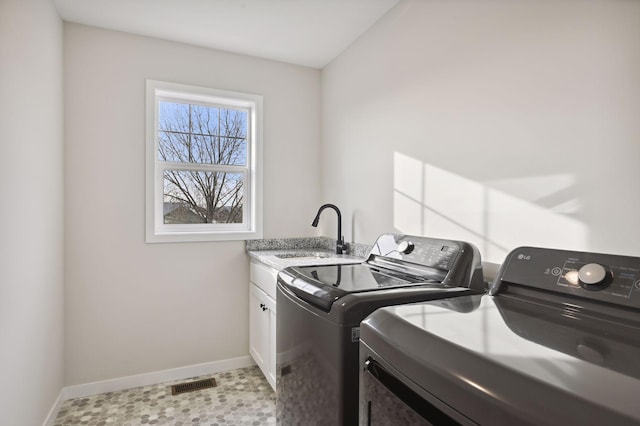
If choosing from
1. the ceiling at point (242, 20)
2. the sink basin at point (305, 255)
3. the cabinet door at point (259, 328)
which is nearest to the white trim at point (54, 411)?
the cabinet door at point (259, 328)

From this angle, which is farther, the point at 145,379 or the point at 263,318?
the point at 145,379

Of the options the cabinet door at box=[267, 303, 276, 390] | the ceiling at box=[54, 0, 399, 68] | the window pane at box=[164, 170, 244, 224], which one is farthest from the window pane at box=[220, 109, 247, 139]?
the cabinet door at box=[267, 303, 276, 390]

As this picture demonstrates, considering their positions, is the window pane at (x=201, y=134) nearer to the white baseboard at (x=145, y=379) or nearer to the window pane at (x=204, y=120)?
the window pane at (x=204, y=120)

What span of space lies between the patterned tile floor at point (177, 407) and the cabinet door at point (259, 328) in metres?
0.20

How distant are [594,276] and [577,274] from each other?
5cm

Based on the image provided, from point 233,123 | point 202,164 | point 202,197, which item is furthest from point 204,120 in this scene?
point 202,197

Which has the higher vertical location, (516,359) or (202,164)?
(202,164)

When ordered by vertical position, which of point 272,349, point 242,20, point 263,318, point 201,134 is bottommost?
Result: point 272,349

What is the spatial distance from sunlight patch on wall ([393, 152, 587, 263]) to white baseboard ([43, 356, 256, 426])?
1.73m

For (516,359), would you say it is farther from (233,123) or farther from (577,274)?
(233,123)

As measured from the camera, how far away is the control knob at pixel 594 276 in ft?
2.98

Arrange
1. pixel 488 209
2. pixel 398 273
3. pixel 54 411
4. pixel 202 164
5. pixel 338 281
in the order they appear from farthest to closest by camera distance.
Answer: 1. pixel 202 164
2. pixel 54 411
3. pixel 398 273
4. pixel 488 209
5. pixel 338 281

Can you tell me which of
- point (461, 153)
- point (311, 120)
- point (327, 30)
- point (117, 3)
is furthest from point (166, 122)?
point (461, 153)

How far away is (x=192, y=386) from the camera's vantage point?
8.21ft
